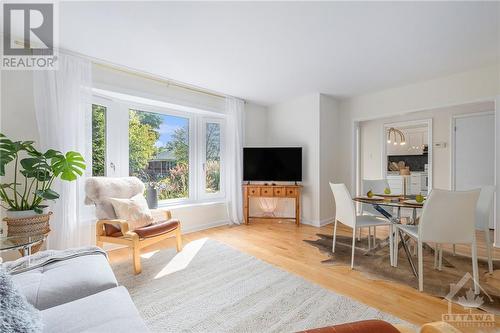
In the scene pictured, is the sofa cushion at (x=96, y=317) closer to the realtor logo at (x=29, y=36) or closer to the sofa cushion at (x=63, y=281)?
the sofa cushion at (x=63, y=281)

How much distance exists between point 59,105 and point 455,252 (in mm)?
4826

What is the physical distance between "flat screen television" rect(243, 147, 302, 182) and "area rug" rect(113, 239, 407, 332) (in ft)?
6.41

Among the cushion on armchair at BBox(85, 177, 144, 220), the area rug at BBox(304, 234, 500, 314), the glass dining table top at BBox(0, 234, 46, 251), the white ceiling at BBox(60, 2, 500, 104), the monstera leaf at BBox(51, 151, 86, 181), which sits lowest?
the area rug at BBox(304, 234, 500, 314)

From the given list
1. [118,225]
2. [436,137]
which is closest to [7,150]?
[118,225]

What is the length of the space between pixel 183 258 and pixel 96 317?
182 centimetres

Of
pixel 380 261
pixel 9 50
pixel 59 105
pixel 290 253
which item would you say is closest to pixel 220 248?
pixel 290 253

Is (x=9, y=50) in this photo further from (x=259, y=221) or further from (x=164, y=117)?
(x=259, y=221)

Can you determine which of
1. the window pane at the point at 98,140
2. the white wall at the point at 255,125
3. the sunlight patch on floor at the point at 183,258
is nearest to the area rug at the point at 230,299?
the sunlight patch on floor at the point at 183,258

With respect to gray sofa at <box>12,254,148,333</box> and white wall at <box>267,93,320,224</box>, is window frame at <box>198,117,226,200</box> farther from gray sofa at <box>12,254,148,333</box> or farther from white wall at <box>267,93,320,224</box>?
gray sofa at <box>12,254,148,333</box>

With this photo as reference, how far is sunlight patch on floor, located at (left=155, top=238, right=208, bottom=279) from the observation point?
229 centimetres

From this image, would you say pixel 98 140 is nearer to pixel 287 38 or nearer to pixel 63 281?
pixel 63 281

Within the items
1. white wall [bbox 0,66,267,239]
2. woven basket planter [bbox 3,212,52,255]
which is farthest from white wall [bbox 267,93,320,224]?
woven basket planter [bbox 3,212,52,255]

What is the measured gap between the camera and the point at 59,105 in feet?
7.92

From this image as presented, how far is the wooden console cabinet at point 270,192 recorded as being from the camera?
4016 mm
